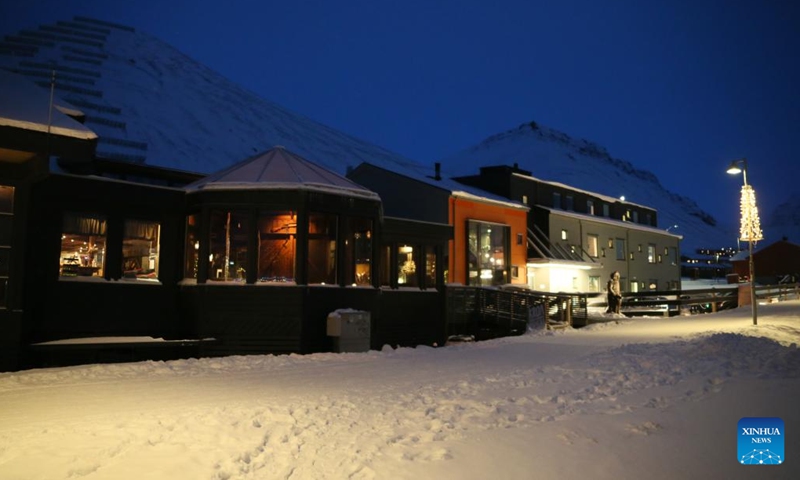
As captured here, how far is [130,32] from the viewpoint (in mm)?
141125

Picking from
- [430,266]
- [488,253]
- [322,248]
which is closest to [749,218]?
[430,266]

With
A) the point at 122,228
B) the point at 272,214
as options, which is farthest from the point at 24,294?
the point at 272,214

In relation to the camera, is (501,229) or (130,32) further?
(130,32)

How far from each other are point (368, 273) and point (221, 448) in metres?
11.8

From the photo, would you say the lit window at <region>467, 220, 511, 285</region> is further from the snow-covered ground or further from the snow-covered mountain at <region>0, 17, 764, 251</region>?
the snow-covered mountain at <region>0, 17, 764, 251</region>

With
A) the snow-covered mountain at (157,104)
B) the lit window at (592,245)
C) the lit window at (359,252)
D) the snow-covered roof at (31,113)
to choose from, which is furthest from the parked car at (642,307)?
the snow-covered mountain at (157,104)

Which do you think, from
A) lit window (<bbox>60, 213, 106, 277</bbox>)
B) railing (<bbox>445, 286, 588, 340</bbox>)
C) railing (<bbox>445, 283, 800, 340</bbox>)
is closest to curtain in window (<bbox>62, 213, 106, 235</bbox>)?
lit window (<bbox>60, 213, 106, 277</bbox>)

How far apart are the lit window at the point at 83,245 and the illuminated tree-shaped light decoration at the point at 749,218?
70.2 feet

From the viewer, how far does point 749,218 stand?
77.5 ft

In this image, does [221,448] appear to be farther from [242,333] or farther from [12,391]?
[242,333]

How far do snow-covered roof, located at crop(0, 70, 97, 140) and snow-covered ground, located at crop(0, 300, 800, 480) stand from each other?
4.58 m

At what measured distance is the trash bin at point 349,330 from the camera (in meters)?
16.1

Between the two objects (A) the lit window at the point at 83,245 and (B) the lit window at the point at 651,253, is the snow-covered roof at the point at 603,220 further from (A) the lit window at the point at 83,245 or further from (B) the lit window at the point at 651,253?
(A) the lit window at the point at 83,245

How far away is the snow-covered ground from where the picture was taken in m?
5.81
